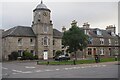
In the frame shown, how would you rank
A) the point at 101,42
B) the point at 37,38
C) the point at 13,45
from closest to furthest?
the point at 13,45 → the point at 37,38 → the point at 101,42

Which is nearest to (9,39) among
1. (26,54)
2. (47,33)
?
(26,54)

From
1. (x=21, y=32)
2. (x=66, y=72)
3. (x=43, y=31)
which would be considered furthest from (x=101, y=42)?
(x=66, y=72)

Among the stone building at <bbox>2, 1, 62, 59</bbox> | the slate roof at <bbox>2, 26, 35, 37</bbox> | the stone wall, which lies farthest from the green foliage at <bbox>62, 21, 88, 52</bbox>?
the slate roof at <bbox>2, 26, 35, 37</bbox>

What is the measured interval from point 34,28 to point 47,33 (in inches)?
132

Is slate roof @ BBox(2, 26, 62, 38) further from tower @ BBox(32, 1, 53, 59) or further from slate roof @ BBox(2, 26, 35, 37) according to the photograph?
tower @ BBox(32, 1, 53, 59)

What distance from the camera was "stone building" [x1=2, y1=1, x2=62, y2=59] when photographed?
5797 centimetres

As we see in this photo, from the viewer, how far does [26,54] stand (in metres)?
55.8

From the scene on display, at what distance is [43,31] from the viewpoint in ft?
199

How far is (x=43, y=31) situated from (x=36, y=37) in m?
2.15

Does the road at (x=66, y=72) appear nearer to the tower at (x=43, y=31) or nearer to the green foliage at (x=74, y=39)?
the green foliage at (x=74, y=39)

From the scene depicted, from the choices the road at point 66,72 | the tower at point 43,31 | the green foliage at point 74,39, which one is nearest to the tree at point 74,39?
the green foliage at point 74,39

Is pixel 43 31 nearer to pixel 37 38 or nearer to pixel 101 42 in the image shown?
pixel 37 38

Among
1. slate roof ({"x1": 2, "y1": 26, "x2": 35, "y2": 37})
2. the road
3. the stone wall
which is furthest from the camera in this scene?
slate roof ({"x1": 2, "y1": 26, "x2": 35, "y2": 37})

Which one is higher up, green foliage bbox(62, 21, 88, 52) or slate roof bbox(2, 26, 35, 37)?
slate roof bbox(2, 26, 35, 37)
